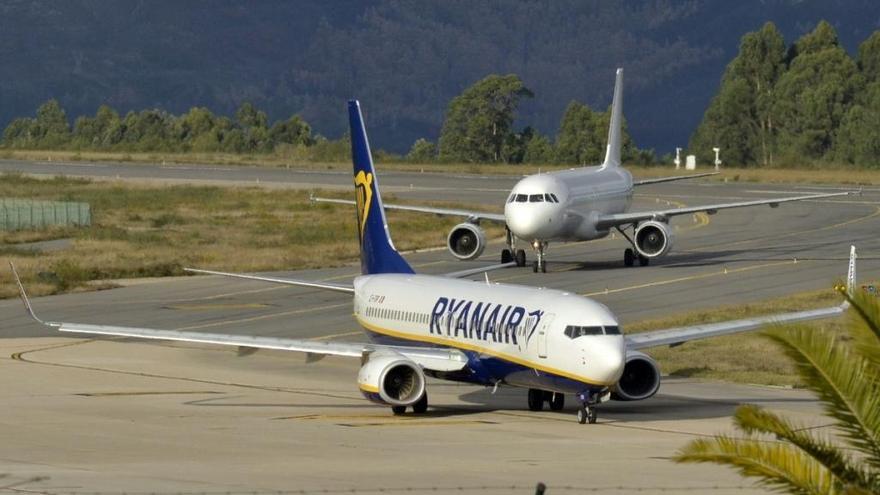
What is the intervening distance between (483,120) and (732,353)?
443ft

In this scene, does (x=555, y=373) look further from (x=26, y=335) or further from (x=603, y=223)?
(x=603, y=223)

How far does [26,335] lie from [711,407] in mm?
23380

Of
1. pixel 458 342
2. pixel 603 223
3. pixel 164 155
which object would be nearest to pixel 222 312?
pixel 603 223

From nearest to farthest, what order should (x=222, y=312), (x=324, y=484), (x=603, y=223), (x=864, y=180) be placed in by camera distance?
(x=324, y=484)
(x=222, y=312)
(x=603, y=223)
(x=864, y=180)

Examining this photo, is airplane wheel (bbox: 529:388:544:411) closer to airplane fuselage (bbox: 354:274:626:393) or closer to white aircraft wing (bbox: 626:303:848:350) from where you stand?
airplane fuselage (bbox: 354:274:626:393)

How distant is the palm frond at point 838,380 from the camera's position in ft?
51.1

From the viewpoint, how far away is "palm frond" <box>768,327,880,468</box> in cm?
1559

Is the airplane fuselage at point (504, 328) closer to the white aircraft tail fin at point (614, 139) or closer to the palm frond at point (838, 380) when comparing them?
the palm frond at point (838, 380)

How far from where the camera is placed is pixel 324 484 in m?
25.8

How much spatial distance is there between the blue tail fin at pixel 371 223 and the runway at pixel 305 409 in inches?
119

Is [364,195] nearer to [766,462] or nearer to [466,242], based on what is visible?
[466,242]

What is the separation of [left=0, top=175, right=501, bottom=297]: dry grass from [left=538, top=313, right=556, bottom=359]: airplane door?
3369 cm

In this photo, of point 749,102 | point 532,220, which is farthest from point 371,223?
point 749,102

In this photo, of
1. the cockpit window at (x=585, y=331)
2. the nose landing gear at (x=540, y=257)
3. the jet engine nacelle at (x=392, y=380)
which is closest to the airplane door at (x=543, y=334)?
the cockpit window at (x=585, y=331)
